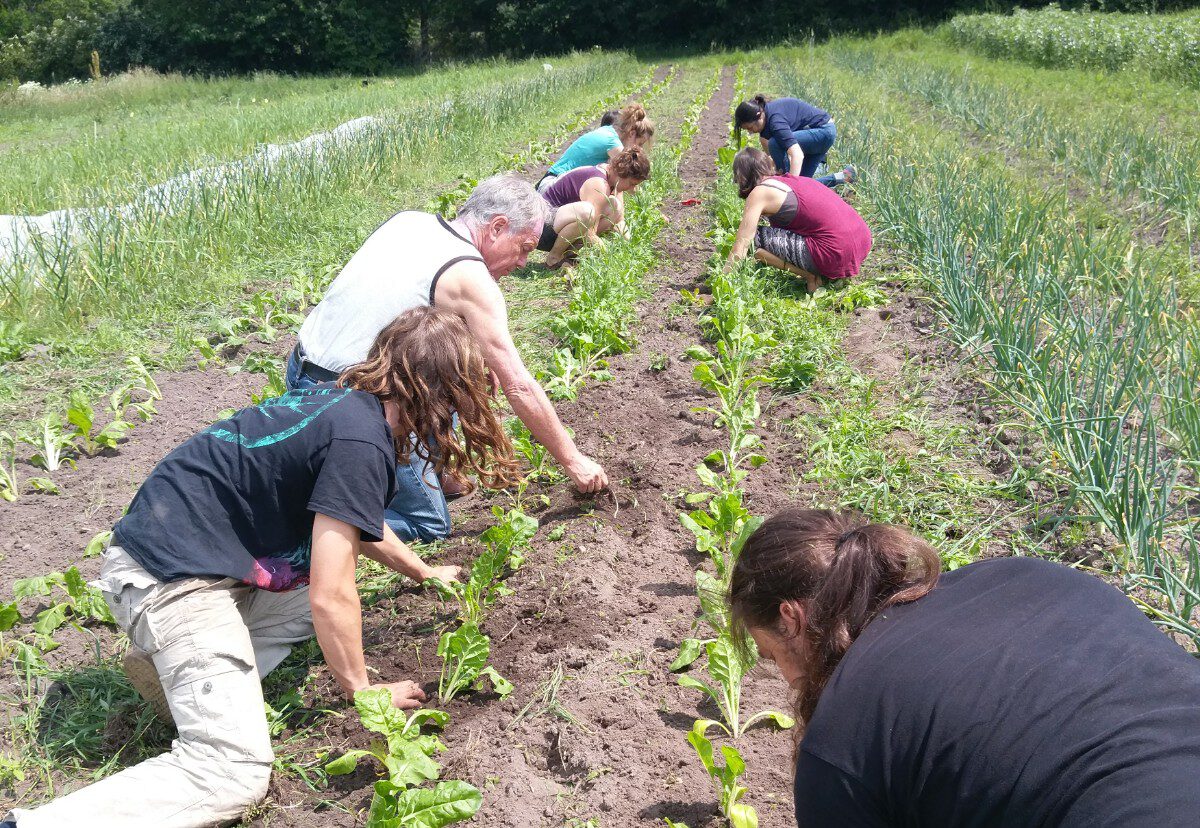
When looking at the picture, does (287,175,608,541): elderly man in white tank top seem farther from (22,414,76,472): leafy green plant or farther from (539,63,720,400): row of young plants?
(22,414,76,472): leafy green plant

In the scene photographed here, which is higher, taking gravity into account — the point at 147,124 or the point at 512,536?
the point at 147,124

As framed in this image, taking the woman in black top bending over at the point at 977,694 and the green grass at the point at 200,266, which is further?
the green grass at the point at 200,266

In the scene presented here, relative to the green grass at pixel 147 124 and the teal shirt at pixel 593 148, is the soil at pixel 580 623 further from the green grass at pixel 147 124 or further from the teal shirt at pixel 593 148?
the green grass at pixel 147 124

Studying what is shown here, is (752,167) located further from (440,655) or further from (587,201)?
(440,655)

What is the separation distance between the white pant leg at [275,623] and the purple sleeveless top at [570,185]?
14.1ft

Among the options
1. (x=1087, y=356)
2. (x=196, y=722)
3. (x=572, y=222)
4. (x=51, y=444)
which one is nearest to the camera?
(x=196, y=722)

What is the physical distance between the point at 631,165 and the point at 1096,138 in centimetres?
463

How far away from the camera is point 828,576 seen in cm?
157

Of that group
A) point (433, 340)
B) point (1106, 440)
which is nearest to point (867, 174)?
point (1106, 440)

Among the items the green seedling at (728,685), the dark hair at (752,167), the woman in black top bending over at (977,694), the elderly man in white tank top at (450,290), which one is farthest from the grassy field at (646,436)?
the woman in black top bending over at (977,694)

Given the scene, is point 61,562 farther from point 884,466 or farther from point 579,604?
point 884,466

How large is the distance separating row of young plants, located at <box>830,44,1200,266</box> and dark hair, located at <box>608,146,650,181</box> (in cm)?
318

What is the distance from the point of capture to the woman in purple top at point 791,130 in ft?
25.4

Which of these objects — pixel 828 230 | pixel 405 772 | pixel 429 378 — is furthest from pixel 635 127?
A: pixel 405 772
